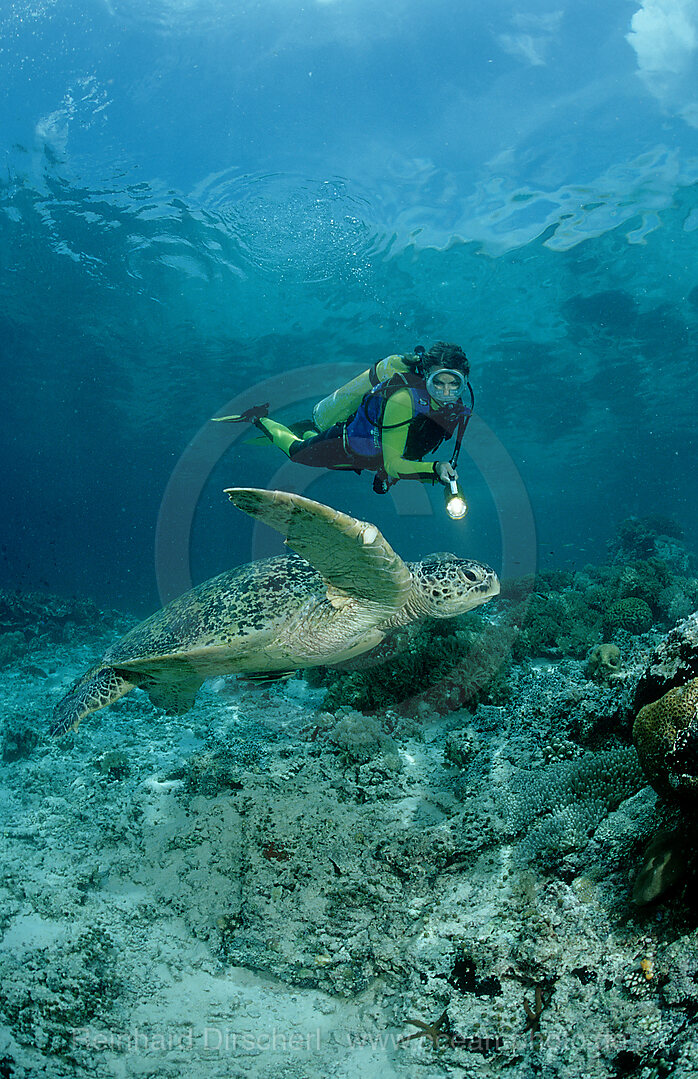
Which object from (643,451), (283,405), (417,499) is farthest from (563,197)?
(417,499)

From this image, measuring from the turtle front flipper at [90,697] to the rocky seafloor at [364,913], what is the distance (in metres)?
0.64

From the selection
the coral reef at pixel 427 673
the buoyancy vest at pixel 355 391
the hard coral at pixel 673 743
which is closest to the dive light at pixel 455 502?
the coral reef at pixel 427 673

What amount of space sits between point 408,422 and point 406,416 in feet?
0.24

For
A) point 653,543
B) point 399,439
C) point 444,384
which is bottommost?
point 653,543

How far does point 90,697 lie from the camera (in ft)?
14.5

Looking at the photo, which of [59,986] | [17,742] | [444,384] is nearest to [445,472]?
[444,384]

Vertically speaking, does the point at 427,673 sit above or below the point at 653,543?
below

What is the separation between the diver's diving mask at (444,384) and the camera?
5145 millimetres

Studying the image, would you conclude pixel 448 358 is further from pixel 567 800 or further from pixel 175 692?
pixel 175 692

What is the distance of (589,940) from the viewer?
69.2 inches

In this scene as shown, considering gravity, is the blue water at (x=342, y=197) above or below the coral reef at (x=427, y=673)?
above

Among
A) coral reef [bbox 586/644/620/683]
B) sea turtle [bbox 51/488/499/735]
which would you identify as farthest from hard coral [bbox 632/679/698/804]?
coral reef [bbox 586/644/620/683]

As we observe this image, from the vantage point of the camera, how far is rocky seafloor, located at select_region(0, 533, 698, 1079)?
1705 millimetres

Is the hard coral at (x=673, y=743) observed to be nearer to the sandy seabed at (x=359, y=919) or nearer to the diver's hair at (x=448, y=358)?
the sandy seabed at (x=359, y=919)
